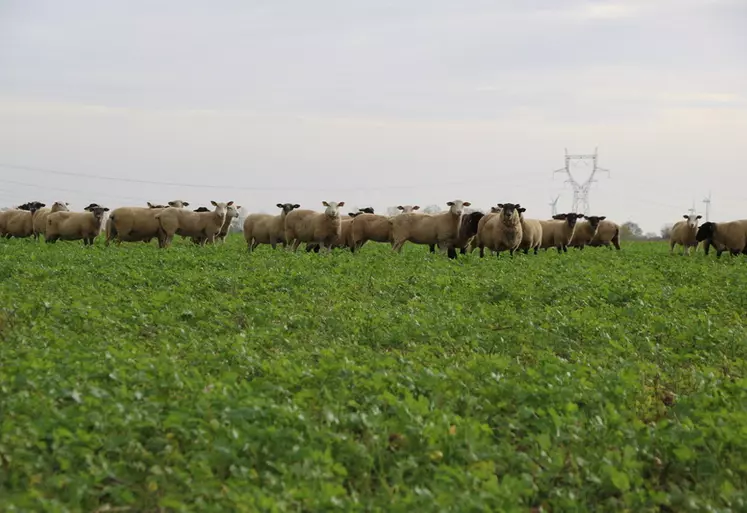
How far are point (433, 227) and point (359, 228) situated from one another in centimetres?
394

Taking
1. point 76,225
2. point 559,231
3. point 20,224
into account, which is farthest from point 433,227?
point 20,224

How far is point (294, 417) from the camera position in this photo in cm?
626

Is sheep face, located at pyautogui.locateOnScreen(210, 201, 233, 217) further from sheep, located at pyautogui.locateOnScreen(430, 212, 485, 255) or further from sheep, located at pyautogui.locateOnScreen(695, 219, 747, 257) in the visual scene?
sheep, located at pyautogui.locateOnScreen(695, 219, 747, 257)

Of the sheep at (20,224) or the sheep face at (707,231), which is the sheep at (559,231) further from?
the sheep at (20,224)

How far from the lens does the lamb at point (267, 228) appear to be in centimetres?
3192

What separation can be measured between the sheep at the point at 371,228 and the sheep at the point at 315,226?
1672 millimetres

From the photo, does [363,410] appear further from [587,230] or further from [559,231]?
[587,230]

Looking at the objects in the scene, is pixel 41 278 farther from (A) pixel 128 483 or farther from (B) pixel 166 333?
(A) pixel 128 483

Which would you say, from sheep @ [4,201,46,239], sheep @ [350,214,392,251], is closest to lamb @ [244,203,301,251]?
sheep @ [350,214,392,251]

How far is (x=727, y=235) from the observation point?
3125 cm

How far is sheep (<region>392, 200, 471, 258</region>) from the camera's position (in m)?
28.2

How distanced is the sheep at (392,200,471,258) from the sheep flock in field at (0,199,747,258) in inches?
1.3

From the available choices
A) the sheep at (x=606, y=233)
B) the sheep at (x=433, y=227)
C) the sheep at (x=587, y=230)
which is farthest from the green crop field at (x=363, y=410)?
the sheep at (x=606, y=233)

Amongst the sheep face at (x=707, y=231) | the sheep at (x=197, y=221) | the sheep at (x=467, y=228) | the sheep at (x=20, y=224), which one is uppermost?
the sheep face at (x=707, y=231)
